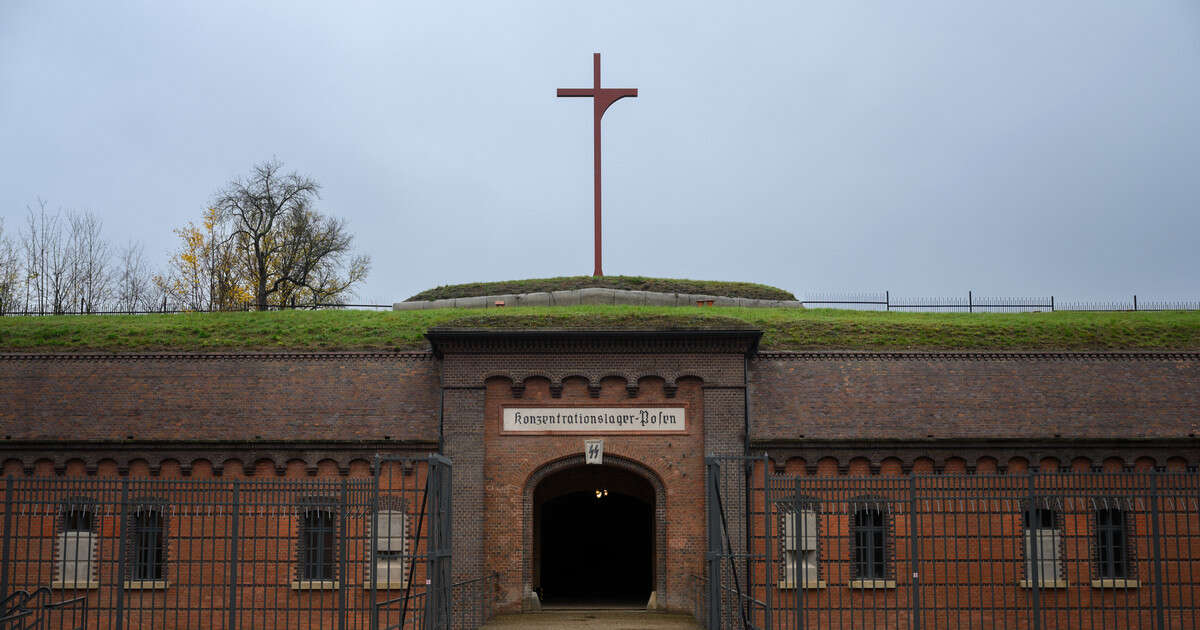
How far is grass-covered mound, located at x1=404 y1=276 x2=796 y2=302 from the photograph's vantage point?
3014 cm

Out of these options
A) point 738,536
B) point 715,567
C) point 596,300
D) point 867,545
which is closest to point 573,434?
point 738,536

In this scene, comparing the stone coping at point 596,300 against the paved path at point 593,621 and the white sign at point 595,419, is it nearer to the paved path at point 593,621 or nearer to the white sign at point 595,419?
the white sign at point 595,419

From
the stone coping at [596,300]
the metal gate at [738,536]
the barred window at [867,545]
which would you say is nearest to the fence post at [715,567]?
the metal gate at [738,536]

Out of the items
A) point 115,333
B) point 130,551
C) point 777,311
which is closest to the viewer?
point 130,551

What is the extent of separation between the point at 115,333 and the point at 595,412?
12.0 metres

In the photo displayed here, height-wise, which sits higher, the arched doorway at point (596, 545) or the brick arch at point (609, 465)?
the brick arch at point (609, 465)

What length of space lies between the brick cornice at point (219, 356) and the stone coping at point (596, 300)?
6.82 metres

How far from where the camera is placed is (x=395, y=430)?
70.9ft

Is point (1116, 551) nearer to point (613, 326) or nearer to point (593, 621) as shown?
point (593, 621)

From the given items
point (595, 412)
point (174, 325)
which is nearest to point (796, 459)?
point (595, 412)

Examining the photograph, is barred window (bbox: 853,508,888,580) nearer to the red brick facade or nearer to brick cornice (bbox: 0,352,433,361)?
the red brick facade

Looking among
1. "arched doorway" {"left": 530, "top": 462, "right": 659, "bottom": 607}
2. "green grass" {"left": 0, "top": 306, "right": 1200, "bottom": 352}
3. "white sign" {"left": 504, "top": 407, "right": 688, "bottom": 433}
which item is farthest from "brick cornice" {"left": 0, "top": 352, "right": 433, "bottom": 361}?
"arched doorway" {"left": 530, "top": 462, "right": 659, "bottom": 607}

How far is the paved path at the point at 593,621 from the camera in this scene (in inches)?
768

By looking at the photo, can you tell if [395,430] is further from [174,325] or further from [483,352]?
[174,325]
